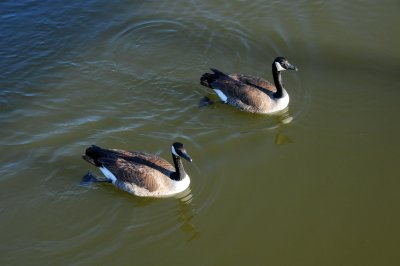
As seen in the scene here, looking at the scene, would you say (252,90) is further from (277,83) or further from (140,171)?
(140,171)

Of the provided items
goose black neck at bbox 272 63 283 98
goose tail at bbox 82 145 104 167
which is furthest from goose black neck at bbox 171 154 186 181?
goose black neck at bbox 272 63 283 98

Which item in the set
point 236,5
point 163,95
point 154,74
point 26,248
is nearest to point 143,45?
point 154,74

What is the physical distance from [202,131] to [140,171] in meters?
2.08

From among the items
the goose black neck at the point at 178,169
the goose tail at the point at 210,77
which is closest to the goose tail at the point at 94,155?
the goose black neck at the point at 178,169

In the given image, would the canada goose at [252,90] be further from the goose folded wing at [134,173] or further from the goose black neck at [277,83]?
the goose folded wing at [134,173]

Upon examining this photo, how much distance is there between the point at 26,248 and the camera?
8805 mm

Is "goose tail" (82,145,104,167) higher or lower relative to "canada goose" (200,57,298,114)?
lower

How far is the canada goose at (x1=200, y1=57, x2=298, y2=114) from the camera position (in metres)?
11.6

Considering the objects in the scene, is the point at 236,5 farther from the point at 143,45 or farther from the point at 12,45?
the point at 12,45

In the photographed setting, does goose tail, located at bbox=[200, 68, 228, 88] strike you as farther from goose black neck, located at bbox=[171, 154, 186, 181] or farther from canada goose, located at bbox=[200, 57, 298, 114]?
goose black neck, located at bbox=[171, 154, 186, 181]

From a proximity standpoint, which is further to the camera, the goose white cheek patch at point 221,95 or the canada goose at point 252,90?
the goose white cheek patch at point 221,95

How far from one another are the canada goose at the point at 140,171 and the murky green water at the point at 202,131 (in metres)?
0.25

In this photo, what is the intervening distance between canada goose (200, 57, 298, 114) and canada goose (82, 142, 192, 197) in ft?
8.88

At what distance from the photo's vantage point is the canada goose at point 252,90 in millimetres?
11633
